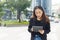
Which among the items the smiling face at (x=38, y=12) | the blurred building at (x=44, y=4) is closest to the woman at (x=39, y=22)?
the smiling face at (x=38, y=12)

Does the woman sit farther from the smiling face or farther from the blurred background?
the blurred background

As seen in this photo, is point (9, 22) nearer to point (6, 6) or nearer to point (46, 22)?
point (6, 6)

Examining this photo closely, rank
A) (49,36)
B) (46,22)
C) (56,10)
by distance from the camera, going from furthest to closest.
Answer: (56,10)
(49,36)
(46,22)

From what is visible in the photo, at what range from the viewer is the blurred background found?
1.97 m

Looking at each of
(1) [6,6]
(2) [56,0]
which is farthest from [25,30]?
(2) [56,0]

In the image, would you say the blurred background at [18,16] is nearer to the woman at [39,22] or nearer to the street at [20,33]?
the street at [20,33]

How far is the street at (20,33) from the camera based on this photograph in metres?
1.95

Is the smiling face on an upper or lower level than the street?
upper

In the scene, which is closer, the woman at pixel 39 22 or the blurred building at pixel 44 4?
the woman at pixel 39 22

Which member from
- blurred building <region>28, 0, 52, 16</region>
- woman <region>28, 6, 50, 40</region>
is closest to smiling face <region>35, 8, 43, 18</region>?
woman <region>28, 6, 50, 40</region>

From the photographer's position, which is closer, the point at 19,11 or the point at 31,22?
the point at 31,22

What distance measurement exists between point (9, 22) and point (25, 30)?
24cm

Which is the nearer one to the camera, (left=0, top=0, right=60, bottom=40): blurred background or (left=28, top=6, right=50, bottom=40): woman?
(left=28, top=6, right=50, bottom=40): woman

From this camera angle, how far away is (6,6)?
6.59ft
